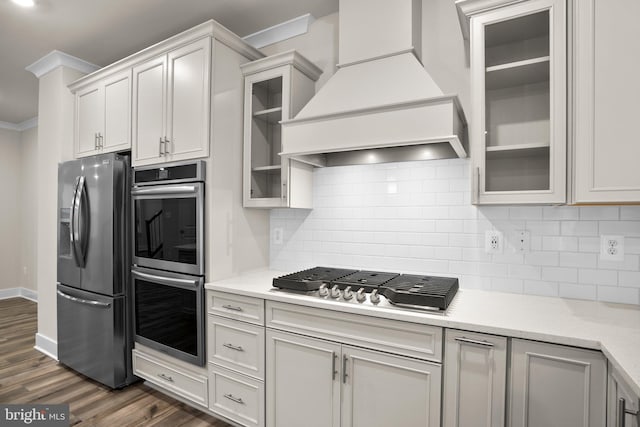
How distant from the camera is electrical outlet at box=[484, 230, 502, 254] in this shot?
6.63 feet

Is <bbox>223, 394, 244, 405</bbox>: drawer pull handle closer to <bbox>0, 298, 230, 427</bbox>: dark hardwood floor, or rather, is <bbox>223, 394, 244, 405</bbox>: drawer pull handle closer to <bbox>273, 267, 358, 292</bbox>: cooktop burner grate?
<bbox>0, 298, 230, 427</bbox>: dark hardwood floor

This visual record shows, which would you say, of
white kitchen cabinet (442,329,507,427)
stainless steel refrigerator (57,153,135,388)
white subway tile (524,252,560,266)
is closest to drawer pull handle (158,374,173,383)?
stainless steel refrigerator (57,153,135,388)

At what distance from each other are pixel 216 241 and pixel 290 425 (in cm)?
122

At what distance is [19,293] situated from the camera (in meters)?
5.83

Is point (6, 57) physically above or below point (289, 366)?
above

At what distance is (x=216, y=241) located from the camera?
239 centimetres

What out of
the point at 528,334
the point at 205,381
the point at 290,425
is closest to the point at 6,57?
the point at 205,381

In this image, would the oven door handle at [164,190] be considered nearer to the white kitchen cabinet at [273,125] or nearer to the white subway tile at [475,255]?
the white kitchen cabinet at [273,125]

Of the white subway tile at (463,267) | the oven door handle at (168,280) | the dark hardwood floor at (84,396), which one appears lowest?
the dark hardwood floor at (84,396)

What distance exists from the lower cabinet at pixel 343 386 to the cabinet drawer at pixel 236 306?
146 millimetres

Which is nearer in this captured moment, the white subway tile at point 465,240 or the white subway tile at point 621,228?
the white subway tile at point 621,228

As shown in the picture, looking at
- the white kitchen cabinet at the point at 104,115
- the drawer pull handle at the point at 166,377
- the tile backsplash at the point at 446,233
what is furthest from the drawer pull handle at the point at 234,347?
the white kitchen cabinet at the point at 104,115

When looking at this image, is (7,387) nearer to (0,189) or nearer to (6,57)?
(6,57)

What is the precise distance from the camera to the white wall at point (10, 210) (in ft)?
18.4
